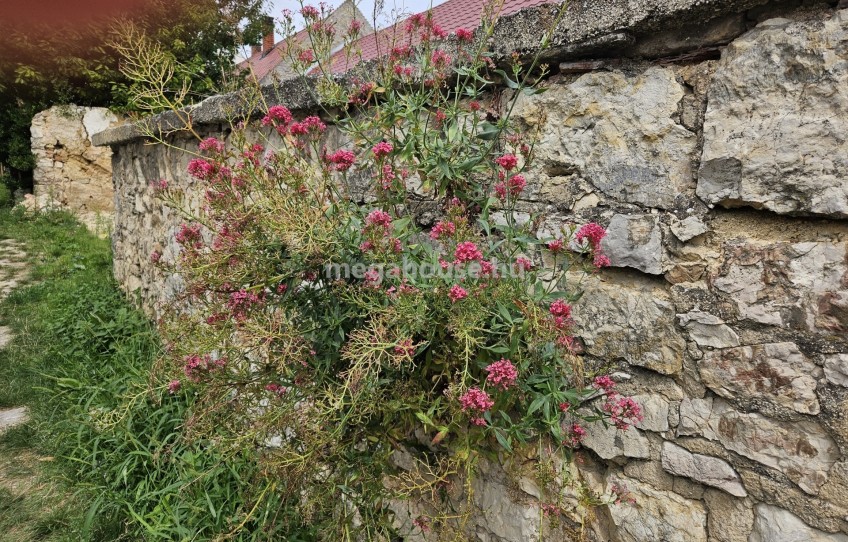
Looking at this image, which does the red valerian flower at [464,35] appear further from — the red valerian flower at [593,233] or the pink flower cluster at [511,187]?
the red valerian flower at [593,233]

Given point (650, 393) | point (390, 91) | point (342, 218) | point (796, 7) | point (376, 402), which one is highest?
point (796, 7)

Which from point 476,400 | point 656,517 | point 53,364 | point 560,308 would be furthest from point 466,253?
point 53,364

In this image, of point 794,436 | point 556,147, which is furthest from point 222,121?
point 794,436

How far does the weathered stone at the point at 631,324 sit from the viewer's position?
1.46 metres

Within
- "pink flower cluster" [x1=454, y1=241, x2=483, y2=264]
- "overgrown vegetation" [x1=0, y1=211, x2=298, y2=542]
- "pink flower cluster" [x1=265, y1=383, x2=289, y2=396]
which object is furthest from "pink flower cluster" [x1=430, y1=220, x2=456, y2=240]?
"overgrown vegetation" [x1=0, y1=211, x2=298, y2=542]

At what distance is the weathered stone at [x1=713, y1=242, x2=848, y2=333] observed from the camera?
1216 mm

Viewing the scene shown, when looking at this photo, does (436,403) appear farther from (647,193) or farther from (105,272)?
(105,272)

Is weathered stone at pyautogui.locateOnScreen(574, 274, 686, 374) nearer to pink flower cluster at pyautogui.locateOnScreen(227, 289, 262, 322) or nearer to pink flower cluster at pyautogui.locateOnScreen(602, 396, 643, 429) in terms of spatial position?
pink flower cluster at pyautogui.locateOnScreen(602, 396, 643, 429)

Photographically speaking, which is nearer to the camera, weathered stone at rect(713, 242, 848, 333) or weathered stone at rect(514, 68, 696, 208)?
weathered stone at rect(713, 242, 848, 333)

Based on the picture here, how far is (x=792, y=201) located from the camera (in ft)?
4.12

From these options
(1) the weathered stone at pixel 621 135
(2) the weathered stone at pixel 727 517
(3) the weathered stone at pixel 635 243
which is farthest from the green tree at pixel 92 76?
(2) the weathered stone at pixel 727 517

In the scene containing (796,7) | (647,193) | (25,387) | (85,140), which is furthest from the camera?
(85,140)

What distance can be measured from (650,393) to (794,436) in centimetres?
35

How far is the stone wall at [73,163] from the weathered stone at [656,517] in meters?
9.24
